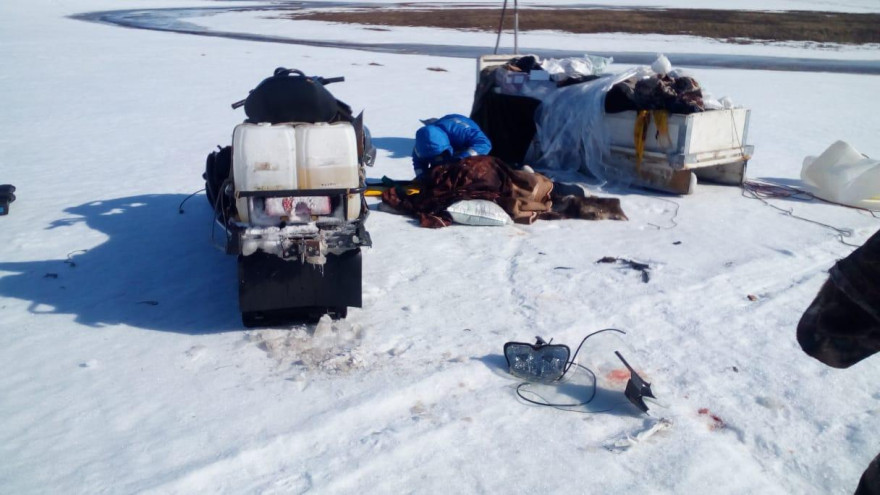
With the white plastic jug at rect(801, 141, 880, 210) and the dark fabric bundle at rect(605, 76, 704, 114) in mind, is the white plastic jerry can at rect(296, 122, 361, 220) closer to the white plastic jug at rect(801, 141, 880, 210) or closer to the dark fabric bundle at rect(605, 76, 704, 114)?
the dark fabric bundle at rect(605, 76, 704, 114)

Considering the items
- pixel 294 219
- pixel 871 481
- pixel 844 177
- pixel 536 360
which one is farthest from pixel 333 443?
pixel 844 177

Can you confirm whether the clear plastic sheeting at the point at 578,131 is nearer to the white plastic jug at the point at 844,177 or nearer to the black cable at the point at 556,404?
the white plastic jug at the point at 844,177

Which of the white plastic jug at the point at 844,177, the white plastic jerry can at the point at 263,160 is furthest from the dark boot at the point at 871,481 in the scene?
the white plastic jug at the point at 844,177

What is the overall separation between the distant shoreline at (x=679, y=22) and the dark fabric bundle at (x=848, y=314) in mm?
28371

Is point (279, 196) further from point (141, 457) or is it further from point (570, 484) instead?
point (570, 484)

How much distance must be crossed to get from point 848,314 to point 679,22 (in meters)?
38.2

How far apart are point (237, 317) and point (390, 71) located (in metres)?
13.6

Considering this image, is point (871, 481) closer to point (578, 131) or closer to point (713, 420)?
point (713, 420)

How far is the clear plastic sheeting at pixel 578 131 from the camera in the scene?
816 cm

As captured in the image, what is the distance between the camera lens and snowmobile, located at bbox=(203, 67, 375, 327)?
4250 mm

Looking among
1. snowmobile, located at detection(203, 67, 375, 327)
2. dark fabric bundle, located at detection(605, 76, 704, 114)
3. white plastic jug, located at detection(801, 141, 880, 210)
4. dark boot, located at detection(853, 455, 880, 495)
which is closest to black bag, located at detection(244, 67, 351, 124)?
snowmobile, located at detection(203, 67, 375, 327)

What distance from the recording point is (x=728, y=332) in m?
4.61

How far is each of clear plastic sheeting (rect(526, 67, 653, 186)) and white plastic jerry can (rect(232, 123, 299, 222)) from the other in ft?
15.5

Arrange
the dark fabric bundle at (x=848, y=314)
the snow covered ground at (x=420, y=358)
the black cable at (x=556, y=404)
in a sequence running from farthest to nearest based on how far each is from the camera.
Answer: the black cable at (x=556, y=404), the snow covered ground at (x=420, y=358), the dark fabric bundle at (x=848, y=314)
